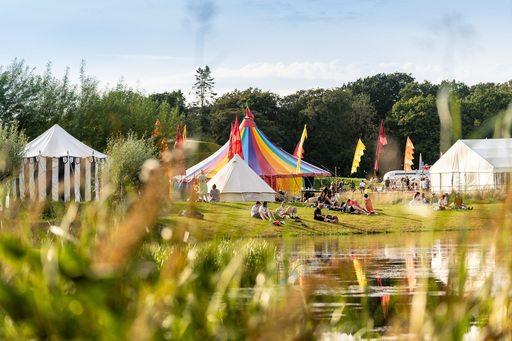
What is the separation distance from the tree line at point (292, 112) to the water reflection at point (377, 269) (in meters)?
17.9

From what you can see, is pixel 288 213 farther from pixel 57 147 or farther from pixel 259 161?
pixel 259 161

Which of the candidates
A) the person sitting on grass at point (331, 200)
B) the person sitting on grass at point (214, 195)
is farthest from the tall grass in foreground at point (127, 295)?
the person sitting on grass at point (214, 195)

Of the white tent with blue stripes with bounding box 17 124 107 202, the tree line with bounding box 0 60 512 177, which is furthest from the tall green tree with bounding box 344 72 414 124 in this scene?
the white tent with blue stripes with bounding box 17 124 107 202

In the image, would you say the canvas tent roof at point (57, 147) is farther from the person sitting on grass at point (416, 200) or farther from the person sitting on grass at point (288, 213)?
the person sitting on grass at point (416, 200)

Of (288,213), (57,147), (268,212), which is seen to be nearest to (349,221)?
(288,213)

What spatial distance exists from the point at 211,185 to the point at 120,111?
8.32 m

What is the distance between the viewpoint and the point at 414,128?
7112cm

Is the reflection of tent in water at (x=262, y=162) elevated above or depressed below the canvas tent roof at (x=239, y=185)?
above

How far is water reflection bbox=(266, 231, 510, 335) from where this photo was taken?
381cm

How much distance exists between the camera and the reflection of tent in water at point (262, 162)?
3641 centimetres

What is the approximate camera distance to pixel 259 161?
37531 mm

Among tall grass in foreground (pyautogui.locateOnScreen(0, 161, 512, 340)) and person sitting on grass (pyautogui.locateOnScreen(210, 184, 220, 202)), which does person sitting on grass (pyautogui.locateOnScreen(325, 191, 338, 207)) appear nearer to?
person sitting on grass (pyautogui.locateOnScreen(210, 184, 220, 202))

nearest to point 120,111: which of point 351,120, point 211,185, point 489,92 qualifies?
point 211,185

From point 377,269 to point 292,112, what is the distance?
60949 mm
